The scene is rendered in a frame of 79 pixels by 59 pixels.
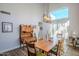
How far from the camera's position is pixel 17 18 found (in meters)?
1.81

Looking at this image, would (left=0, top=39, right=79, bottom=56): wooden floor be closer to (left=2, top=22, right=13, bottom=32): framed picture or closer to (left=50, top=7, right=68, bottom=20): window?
(left=2, top=22, right=13, bottom=32): framed picture

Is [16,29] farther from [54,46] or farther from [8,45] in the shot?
[54,46]

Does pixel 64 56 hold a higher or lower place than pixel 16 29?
lower

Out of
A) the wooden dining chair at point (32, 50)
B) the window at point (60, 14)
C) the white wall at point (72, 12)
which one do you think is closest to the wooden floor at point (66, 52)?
the wooden dining chair at point (32, 50)

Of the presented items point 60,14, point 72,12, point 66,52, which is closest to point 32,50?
point 66,52

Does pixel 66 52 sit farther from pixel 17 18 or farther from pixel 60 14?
pixel 17 18

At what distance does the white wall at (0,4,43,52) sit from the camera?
1789mm

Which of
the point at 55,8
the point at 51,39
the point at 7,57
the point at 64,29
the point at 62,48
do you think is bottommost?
the point at 7,57

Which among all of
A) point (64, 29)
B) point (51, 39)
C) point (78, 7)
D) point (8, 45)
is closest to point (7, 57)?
point (8, 45)

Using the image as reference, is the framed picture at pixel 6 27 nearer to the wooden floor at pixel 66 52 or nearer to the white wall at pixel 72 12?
the wooden floor at pixel 66 52

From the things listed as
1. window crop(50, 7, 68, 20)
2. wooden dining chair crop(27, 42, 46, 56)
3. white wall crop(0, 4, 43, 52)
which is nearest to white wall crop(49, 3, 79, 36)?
window crop(50, 7, 68, 20)

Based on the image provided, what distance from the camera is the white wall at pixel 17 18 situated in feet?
5.87

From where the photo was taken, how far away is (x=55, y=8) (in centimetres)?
184

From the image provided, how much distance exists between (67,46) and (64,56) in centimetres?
17
